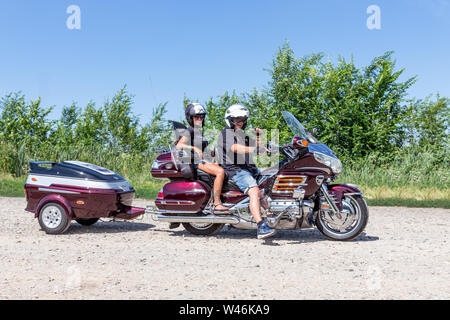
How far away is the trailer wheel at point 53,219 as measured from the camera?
8320 mm

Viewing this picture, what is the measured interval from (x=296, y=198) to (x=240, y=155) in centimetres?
106

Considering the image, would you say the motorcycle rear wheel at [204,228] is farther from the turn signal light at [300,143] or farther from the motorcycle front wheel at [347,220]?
the turn signal light at [300,143]

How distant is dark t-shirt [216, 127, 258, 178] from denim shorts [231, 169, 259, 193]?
87 mm

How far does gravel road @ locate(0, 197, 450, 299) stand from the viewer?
4.84 meters

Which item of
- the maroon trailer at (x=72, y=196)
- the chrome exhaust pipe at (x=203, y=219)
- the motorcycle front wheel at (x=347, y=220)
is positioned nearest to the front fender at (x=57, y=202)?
the maroon trailer at (x=72, y=196)

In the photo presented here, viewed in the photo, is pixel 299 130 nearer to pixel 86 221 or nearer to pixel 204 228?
pixel 204 228

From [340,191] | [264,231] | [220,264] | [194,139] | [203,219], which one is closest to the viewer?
[220,264]

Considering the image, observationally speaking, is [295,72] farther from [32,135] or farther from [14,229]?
[14,229]

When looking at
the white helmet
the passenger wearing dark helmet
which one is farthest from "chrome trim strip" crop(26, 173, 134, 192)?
the white helmet

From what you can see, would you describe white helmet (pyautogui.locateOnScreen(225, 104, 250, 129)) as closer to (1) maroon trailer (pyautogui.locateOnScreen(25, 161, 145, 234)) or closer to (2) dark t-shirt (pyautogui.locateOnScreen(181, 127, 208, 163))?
(2) dark t-shirt (pyautogui.locateOnScreen(181, 127, 208, 163))

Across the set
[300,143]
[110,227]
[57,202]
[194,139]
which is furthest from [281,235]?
[57,202]

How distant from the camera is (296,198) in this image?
755cm
